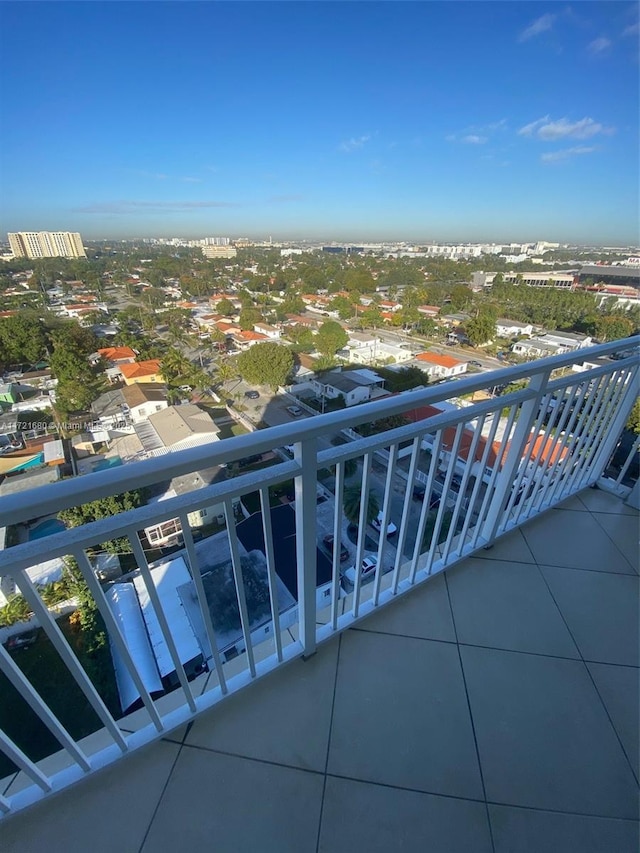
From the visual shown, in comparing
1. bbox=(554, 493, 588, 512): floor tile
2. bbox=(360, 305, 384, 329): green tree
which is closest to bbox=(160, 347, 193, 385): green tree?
bbox=(360, 305, 384, 329): green tree

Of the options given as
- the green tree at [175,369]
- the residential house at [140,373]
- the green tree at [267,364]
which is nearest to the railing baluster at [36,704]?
the green tree at [267,364]

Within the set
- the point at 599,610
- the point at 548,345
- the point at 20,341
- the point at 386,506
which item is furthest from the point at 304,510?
the point at 548,345

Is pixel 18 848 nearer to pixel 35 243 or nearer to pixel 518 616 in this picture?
pixel 518 616

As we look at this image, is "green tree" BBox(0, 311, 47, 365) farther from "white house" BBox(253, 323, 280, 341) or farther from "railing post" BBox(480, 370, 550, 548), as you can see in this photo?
"railing post" BBox(480, 370, 550, 548)

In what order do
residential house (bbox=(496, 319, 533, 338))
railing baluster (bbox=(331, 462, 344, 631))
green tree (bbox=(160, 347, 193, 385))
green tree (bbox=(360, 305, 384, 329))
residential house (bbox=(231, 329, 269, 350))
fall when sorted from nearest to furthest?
1. railing baluster (bbox=(331, 462, 344, 631))
2. green tree (bbox=(160, 347, 193, 385))
3. residential house (bbox=(231, 329, 269, 350))
4. residential house (bbox=(496, 319, 533, 338))
5. green tree (bbox=(360, 305, 384, 329))

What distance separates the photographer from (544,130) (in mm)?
8656

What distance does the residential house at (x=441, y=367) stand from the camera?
15.6 m

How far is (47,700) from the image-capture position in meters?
3.47

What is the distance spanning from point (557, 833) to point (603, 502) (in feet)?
5.45

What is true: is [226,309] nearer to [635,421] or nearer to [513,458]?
[635,421]

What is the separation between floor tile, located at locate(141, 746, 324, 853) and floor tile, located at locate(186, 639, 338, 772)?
3cm

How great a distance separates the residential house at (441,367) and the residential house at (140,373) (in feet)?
38.5

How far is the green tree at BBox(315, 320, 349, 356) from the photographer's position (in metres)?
17.8

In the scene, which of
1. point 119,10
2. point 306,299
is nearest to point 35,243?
point 306,299
